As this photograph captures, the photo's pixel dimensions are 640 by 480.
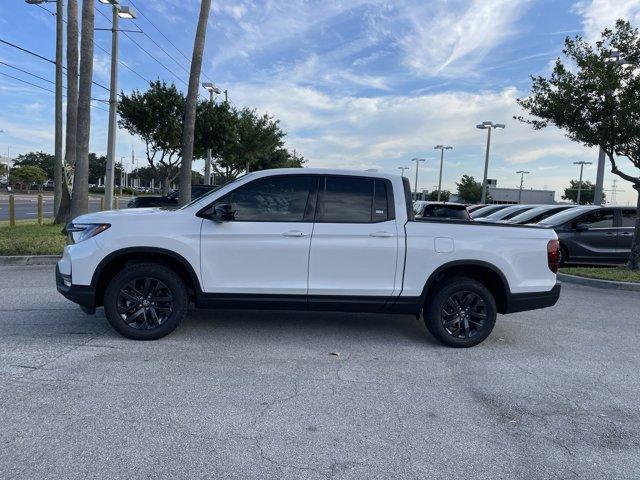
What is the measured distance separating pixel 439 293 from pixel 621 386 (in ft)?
5.91

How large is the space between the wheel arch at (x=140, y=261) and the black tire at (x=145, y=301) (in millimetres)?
95

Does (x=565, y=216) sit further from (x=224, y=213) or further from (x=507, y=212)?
(x=224, y=213)

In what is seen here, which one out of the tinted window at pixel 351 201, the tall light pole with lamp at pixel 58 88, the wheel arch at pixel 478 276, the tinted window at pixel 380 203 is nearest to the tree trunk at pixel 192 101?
the tall light pole with lamp at pixel 58 88

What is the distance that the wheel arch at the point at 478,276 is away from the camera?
17.1ft

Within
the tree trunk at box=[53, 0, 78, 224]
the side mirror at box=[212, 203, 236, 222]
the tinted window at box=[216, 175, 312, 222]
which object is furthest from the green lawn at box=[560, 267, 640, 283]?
the tree trunk at box=[53, 0, 78, 224]

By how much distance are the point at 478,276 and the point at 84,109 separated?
11335 millimetres

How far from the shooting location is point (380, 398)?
399 cm

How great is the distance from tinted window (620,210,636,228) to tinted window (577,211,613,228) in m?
0.30

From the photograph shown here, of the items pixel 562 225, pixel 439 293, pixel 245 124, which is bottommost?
pixel 439 293

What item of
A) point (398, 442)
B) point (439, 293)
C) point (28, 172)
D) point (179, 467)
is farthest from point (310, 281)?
point (28, 172)

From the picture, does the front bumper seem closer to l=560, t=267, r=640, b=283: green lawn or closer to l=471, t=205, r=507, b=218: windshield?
l=560, t=267, r=640, b=283: green lawn

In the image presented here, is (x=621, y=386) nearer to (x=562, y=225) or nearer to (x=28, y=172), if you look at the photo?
(x=562, y=225)

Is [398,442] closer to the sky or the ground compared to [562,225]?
closer to the ground

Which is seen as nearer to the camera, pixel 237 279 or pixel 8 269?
pixel 237 279
